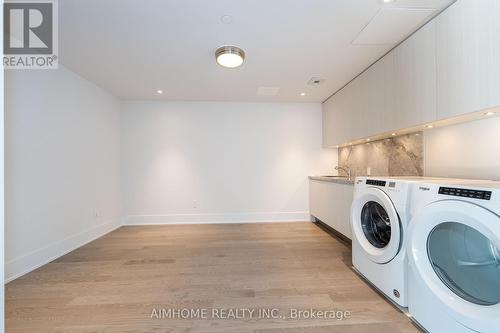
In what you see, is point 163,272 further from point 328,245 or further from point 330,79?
point 330,79

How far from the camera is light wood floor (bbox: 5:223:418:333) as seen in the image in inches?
57.1

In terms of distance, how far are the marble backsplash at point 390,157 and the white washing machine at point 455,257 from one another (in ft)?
3.95

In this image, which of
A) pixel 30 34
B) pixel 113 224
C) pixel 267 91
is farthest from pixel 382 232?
pixel 113 224

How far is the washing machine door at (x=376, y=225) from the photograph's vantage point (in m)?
1.57

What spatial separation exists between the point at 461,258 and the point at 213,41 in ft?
7.90

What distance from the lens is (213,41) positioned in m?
2.07

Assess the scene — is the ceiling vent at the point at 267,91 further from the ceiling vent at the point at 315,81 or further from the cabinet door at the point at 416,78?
→ the cabinet door at the point at 416,78

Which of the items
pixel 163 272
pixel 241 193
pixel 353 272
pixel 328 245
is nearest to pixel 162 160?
pixel 241 193

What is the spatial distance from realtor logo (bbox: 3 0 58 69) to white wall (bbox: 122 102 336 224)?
1682 mm

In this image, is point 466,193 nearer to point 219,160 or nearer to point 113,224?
point 219,160

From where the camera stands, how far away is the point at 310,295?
175 cm

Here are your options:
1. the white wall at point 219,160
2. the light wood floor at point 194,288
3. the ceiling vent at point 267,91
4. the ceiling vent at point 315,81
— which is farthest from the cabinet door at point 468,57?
the white wall at point 219,160

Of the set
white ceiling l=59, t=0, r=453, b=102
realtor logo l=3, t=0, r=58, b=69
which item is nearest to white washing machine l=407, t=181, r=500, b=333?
white ceiling l=59, t=0, r=453, b=102

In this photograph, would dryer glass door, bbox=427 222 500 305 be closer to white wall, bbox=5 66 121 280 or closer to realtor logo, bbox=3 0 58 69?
realtor logo, bbox=3 0 58 69
